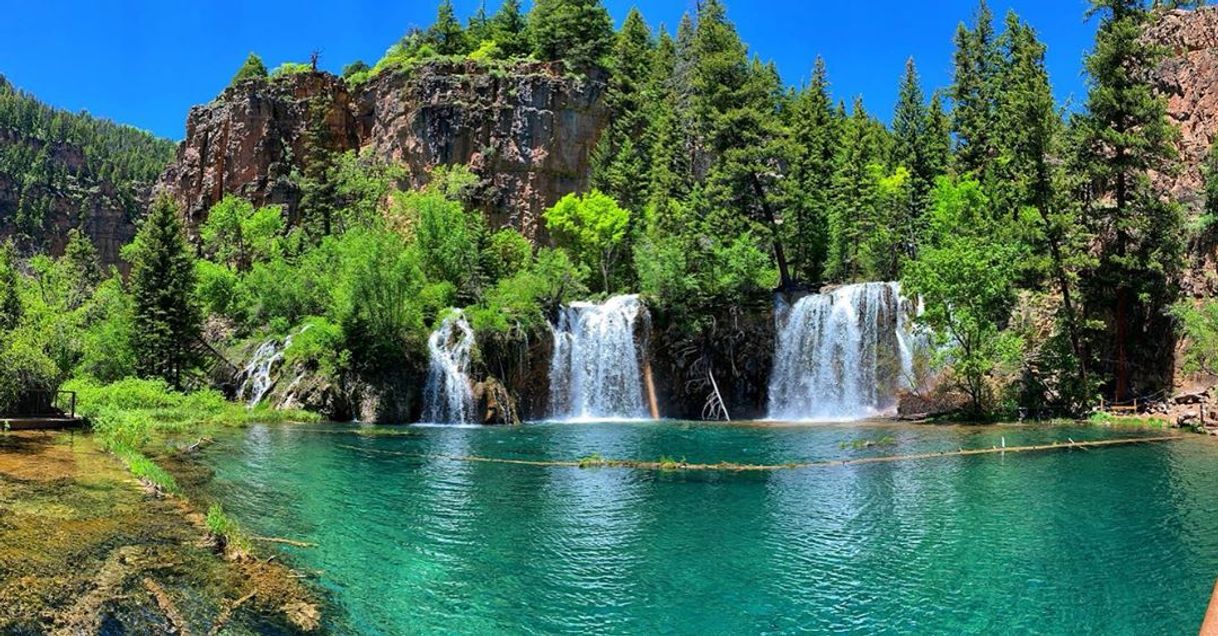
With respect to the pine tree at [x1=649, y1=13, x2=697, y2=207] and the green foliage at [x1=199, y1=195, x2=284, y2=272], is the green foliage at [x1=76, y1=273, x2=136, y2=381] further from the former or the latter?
the pine tree at [x1=649, y1=13, x2=697, y2=207]

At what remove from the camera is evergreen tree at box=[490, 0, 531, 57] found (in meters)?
68.7

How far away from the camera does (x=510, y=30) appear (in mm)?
72312

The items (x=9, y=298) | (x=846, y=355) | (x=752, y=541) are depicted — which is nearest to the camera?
(x=752, y=541)

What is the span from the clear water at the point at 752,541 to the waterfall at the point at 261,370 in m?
15.6

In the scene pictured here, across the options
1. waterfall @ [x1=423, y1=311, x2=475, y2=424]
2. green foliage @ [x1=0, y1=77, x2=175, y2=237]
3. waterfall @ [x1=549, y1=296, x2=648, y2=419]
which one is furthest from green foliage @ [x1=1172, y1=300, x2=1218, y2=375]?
green foliage @ [x1=0, y1=77, x2=175, y2=237]

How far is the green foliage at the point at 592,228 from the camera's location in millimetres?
53656

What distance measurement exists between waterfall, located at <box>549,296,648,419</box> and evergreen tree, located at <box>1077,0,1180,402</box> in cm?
2217

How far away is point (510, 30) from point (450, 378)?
44453mm

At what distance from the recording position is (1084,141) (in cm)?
3441

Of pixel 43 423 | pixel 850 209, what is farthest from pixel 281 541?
pixel 850 209

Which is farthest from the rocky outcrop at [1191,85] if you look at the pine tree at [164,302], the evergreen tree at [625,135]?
the pine tree at [164,302]

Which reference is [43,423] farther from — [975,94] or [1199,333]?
[975,94]

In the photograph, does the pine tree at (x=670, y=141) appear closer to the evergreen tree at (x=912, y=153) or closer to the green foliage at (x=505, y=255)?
the green foliage at (x=505, y=255)

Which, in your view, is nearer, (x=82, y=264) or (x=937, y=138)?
(x=937, y=138)
